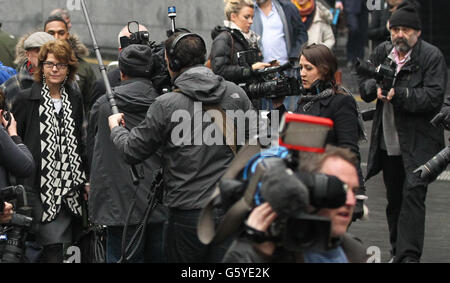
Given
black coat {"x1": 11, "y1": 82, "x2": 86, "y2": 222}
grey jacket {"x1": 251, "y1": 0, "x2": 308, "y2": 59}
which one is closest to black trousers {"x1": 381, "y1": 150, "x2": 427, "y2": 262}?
black coat {"x1": 11, "y1": 82, "x2": 86, "y2": 222}

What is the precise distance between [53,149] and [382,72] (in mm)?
2485

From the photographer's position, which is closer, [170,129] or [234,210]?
[234,210]

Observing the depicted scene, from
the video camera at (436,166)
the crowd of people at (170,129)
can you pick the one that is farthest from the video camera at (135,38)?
the video camera at (436,166)

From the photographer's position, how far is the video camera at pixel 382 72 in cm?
805

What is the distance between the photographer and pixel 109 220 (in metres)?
6.84

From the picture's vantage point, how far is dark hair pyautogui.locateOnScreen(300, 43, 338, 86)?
695 cm

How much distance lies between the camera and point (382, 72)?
26.4 ft

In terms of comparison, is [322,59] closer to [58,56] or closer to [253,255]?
[58,56]

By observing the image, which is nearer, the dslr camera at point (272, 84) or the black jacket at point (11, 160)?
the black jacket at point (11, 160)

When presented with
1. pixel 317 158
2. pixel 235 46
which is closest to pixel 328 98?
pixel 235 46

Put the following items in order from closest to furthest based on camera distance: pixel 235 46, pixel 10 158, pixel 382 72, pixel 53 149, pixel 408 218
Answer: pixel 10 158, pixel 53 149, pixel 382 72, pixel 408 218, pixel 235 46

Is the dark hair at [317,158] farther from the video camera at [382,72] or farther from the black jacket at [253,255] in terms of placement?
the video camera at [382,72]

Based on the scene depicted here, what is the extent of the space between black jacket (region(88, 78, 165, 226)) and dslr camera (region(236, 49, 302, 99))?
1451 mm

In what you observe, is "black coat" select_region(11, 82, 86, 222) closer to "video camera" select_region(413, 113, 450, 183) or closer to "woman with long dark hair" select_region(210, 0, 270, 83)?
"woman with long dark hair" select_region(210, 0, 270, 83)
